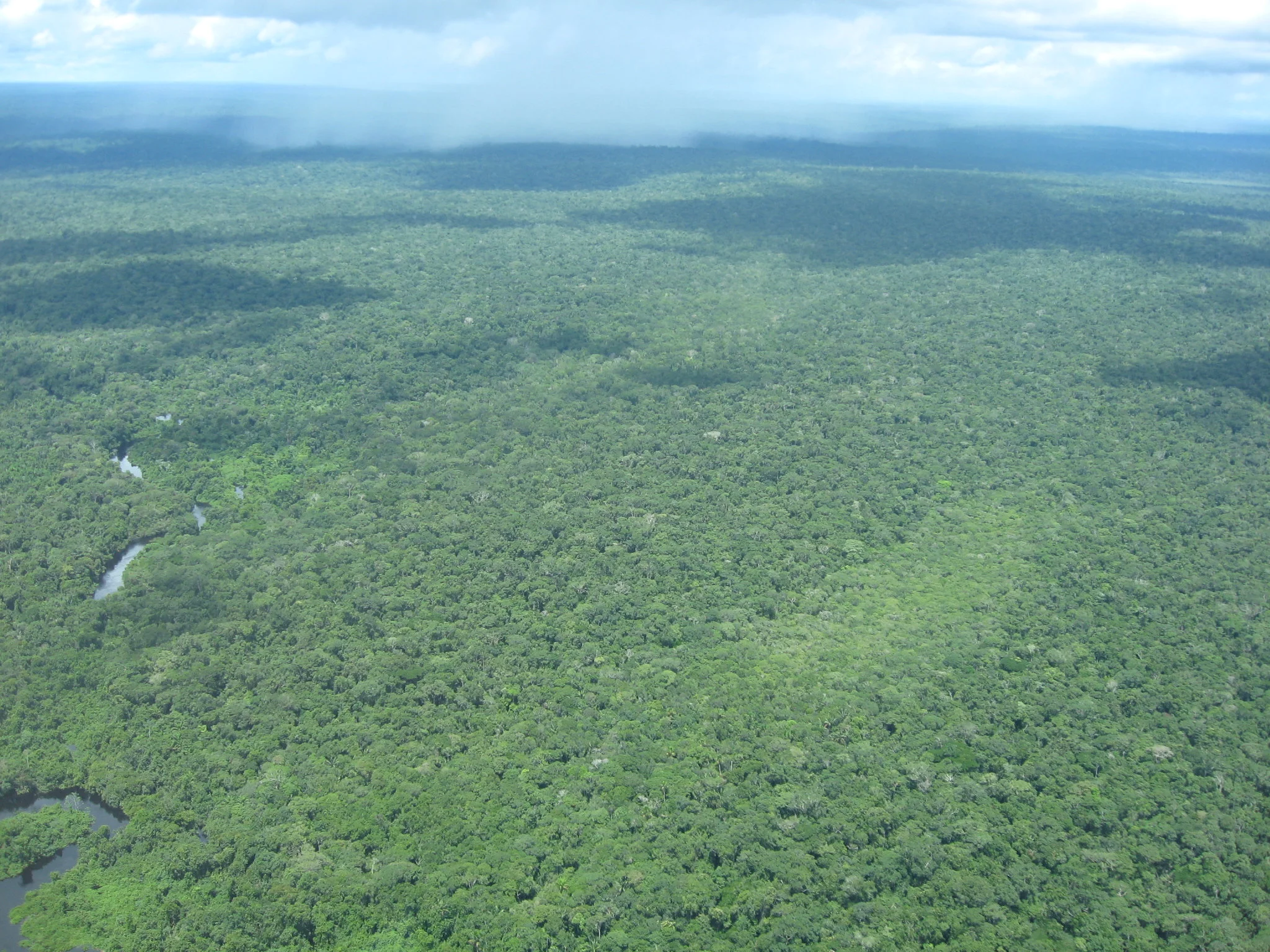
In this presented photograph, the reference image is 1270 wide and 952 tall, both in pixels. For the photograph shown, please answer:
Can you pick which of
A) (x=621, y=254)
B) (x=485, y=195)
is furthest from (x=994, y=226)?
(x=485, y=195)

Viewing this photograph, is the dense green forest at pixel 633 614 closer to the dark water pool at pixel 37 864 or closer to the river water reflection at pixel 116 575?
the river water reflection at pixel 116 575

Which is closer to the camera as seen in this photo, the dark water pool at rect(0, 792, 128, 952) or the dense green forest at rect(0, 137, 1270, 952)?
the dark water pool at rect(0, 792, 128, 952)

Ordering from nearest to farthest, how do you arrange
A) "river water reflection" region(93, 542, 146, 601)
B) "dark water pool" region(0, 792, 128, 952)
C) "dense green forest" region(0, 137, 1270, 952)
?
1. "dark water pool" region(0, 792, 128, 952)
2. "dense green forest" region(0, 137, 1270, 952)
3. "river water reflection" region(93, 542, 146, 601)

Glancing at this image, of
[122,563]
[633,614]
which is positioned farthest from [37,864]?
[633,614]

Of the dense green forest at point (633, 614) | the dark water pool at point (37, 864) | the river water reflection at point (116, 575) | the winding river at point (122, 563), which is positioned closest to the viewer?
the dark water pool at point (37, 864)

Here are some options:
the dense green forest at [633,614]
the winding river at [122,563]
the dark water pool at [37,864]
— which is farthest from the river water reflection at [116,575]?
the dark water pool at [37,864]

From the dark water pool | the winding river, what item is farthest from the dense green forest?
the dark water pool

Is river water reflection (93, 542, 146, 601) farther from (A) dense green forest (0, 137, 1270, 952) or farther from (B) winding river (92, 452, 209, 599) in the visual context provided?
(A) dense green forest (0, 137, 1270, 952)
